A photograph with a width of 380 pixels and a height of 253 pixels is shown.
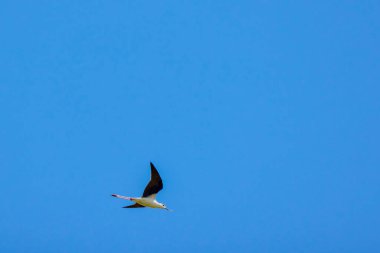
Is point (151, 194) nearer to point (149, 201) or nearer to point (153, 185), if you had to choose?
point (149, 201)

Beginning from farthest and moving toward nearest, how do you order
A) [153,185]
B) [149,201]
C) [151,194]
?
1. [149,201]
2. [151,194]
3. [153,185]

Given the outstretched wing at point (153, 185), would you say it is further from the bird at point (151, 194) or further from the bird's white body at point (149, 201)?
the bird's white body at point (149, 201)

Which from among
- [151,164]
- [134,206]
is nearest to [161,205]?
[134,206]

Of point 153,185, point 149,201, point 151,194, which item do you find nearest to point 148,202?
point 149,201

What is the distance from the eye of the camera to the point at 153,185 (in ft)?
161

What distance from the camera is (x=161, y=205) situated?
50.9 metres

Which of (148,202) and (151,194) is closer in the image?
(151,194)

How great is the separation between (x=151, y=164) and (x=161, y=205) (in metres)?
4.60

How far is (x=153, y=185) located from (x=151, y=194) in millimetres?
900

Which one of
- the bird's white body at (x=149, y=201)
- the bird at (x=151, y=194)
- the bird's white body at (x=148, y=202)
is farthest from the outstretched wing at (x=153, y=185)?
the bird's white body at (x=148, y=202)

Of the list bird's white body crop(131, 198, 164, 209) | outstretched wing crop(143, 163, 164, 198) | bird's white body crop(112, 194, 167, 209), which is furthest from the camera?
bird's white body crop(131, 198, 164, 209)

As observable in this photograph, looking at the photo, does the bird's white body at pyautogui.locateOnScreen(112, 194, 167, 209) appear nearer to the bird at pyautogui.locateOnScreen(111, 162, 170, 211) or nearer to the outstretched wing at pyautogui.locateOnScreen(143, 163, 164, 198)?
the bird at pyautogui.locateOnScreen(111, 162, 170, 211)

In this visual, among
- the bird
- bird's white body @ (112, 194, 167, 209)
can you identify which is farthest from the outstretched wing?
bird's white body @ (112, 194, 167, 209)

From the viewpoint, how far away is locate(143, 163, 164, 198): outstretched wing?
48.2 m
